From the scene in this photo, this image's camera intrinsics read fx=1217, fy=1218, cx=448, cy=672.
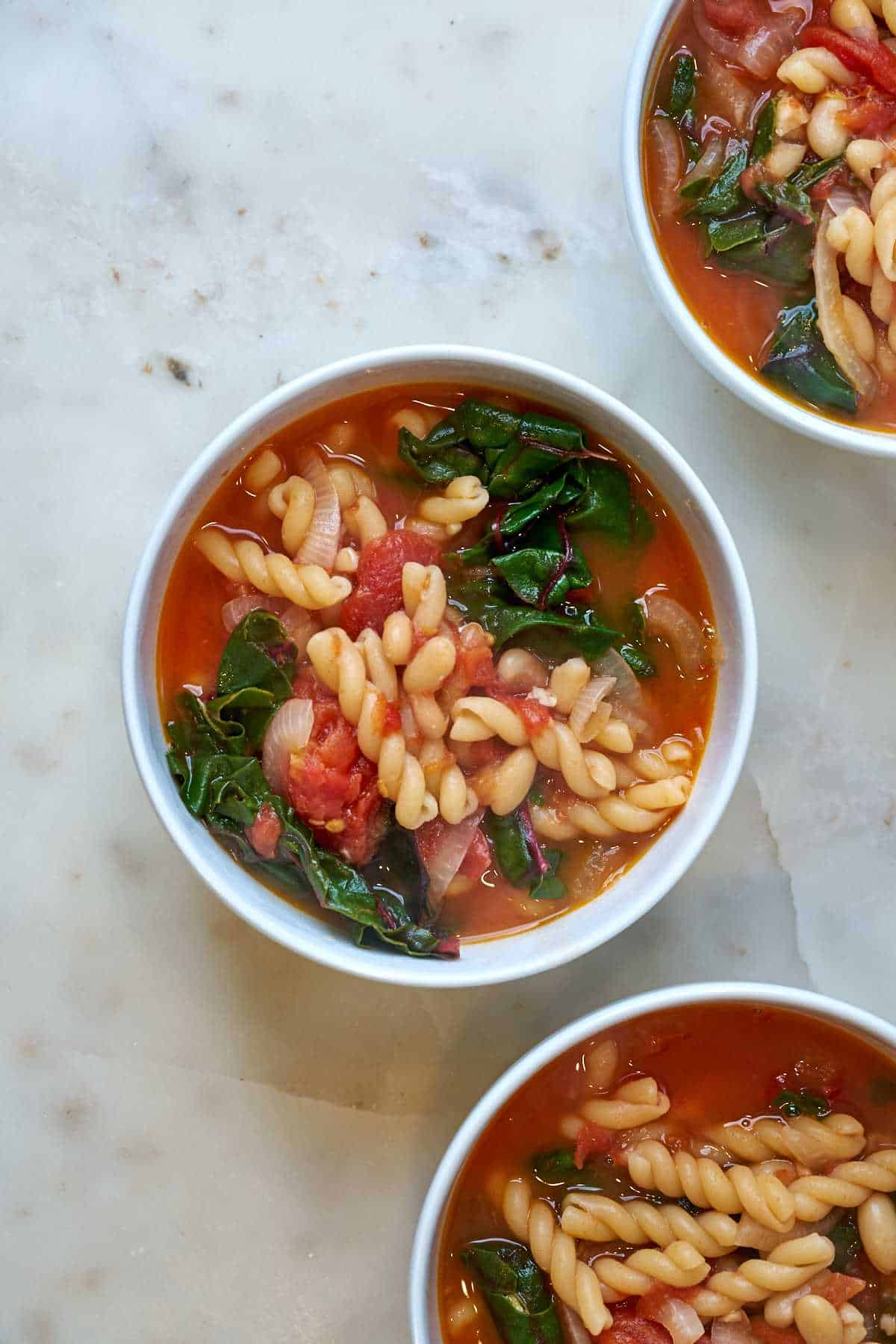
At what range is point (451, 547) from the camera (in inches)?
94.2

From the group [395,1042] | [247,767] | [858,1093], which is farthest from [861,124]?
[395,1042]

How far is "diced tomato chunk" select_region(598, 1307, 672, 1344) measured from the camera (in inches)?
93.4

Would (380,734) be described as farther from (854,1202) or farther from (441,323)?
(854,1202)

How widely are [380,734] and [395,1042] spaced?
791 mm

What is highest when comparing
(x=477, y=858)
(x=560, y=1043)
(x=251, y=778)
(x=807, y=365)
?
(x=807, y=365)

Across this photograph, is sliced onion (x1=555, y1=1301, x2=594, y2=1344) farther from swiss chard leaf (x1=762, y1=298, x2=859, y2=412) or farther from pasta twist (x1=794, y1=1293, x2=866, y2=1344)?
swiss chard leaf (x1=762, y1=298, x2=859, y2=412)

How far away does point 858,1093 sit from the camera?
2477 mm

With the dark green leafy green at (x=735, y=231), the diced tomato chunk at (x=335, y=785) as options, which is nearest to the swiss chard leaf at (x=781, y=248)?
the dark green leafy green at (x=735, y=231)

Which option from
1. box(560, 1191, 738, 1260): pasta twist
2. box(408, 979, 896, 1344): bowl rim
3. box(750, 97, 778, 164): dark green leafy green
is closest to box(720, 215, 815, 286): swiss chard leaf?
box(750, 97, 778, 164): dark green leafy green

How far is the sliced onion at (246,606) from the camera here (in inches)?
92.7

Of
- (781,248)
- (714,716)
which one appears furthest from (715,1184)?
(781,248)

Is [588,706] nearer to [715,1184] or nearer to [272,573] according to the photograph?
[272,573]

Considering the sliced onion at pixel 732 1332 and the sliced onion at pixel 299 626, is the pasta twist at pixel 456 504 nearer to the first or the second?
the sliced onion at pixel 299 626

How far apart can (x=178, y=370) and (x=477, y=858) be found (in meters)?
1.22
